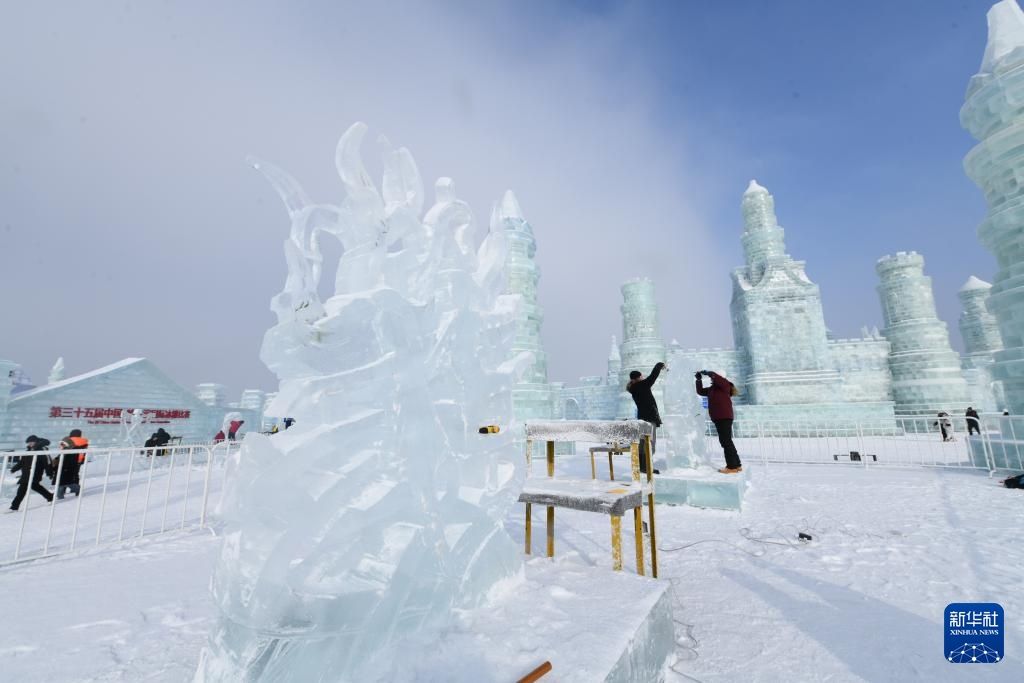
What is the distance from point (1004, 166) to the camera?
27.4 ft

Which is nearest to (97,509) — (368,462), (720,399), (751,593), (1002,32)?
(368,462)

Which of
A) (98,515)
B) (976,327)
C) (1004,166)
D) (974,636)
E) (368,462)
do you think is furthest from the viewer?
(976,327)

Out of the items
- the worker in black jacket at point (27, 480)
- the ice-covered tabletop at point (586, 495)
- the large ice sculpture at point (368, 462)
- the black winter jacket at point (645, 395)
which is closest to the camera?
the large ice sculpture at point (368, 462)

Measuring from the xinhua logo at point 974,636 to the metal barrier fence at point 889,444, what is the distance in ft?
20.5

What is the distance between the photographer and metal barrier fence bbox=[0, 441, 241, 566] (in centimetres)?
490

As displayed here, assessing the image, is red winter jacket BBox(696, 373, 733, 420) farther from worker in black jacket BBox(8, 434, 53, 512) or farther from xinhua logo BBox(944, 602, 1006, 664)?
worker in black jacket BBox(8, 434, 53, 512)

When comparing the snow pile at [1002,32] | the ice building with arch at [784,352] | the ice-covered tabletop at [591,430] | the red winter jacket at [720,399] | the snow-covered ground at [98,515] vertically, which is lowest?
the snow-covered ground at [98,515]

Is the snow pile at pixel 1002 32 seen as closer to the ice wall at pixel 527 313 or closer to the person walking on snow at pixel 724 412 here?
the person walking on snow at pixel 724 412

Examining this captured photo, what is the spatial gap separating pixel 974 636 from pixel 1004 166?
34.1 ft

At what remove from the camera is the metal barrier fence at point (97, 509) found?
4.90 metres

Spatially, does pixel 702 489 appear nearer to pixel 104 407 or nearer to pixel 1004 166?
pixel 1004 166

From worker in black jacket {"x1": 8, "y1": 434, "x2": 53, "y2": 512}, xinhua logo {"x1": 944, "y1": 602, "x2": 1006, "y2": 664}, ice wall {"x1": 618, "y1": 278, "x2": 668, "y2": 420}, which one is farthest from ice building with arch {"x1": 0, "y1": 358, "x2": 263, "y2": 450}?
xinhua logo {"x1": 944, "y1": 602, "x2": 1006, "y2": 664}

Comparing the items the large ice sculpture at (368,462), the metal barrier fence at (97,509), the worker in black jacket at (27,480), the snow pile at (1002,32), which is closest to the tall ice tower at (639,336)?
the snow pile at (1002,32)

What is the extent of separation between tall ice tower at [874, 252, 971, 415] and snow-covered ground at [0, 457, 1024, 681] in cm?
1852
